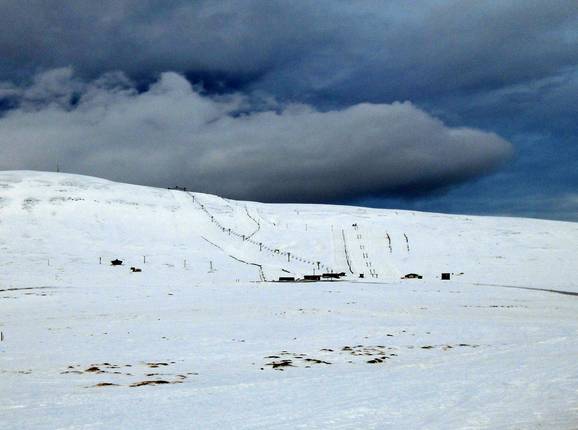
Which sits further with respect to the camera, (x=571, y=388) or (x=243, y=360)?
(x=243, y=360)

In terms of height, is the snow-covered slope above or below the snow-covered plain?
above

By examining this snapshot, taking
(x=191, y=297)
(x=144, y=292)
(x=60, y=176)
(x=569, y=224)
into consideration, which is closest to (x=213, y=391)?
(x=191, y=297)

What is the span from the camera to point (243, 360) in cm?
1257

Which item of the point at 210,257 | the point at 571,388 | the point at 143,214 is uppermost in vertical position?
the point at 143,214

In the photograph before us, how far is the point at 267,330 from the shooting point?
57.1 feet

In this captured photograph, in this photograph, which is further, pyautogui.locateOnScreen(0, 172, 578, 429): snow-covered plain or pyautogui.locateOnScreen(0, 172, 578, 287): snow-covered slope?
pyautogui.locateOnScreen(0, 172, 578, 287): snow-covered slope

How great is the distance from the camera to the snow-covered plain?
8.12 metres

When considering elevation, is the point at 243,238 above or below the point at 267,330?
A: above

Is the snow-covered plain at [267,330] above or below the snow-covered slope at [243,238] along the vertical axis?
below

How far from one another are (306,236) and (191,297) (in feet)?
108

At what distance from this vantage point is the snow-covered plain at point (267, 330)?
812cm

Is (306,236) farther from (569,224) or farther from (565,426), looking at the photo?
(565,426)

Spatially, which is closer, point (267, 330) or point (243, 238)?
point (267, 330)

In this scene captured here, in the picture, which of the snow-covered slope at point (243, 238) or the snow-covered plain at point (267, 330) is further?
the snow-covered slope at point (243, 238)
